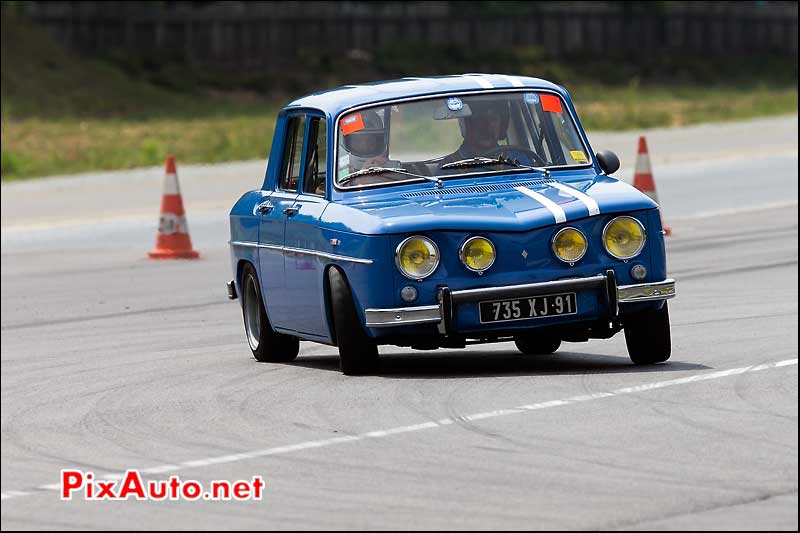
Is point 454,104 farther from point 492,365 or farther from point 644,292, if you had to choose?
point 644,292

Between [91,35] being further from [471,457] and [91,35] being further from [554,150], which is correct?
[471,457]

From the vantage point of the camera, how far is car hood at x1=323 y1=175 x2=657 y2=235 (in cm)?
903

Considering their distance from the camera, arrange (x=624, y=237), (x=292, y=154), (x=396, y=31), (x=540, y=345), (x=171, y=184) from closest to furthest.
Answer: (x=624, y=237), (x=540, y=345), (x=292, y=154), (x=171, y=184), (x=396, y=31)

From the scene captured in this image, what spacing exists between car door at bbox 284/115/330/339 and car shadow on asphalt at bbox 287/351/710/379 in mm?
330

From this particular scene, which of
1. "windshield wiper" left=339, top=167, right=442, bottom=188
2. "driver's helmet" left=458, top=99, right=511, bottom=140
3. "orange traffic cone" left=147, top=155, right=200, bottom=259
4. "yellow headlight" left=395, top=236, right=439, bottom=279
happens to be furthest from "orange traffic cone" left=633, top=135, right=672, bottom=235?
"yellow headlight" left=395, top=236, right=439, bottom=279

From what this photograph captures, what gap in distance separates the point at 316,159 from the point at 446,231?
1.59 meters

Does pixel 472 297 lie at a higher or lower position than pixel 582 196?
lower

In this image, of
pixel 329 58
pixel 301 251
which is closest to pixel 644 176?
pixel 301 251

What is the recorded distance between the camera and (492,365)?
9.94 metres

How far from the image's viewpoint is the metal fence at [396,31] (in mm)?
45000

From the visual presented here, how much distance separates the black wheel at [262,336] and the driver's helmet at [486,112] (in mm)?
1527

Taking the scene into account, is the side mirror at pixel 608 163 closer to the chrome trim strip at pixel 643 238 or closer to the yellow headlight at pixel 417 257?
the chrome trim strip at pixel 643 238

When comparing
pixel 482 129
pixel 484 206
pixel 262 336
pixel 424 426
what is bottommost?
pixel 424 426

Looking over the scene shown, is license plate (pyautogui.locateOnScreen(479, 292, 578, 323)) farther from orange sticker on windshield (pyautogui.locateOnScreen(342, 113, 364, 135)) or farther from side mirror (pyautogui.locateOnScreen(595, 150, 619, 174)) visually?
orange sticker on windshield (pyautogui.locateOnScreen(342, 113, 364, 135))
